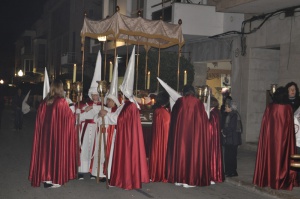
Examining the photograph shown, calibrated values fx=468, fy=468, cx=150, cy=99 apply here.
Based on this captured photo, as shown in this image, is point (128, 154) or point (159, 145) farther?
point (159, 145)

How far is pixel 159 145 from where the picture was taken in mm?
9578

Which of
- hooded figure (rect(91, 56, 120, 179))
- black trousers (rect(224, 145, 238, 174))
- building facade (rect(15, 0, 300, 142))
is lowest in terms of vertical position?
black trousers (rect(224, 145, 238, 174))

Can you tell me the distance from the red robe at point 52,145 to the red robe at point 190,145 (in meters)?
2.05

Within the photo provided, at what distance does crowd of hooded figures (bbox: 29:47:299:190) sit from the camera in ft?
27.8

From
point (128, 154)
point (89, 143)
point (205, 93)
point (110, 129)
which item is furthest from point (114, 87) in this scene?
point (205, 93)

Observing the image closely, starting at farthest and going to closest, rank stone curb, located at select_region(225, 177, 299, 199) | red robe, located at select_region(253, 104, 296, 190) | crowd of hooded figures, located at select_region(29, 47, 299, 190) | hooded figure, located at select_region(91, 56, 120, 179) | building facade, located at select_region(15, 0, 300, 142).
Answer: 1. building facade, located at select_region(15, 0, 300, 142)
2. hooded figure, located at select_region(91, 56, 120, 179)
3. red robe, located at select_region(253, 104, 296, 190)
4. crowd of hooded figures, located at select_region(29, 47, 299, 190)
5. stone curb, located at select_region(225, 177, 299, 199)

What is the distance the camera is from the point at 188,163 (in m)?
8.83

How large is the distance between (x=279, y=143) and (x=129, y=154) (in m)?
2.76

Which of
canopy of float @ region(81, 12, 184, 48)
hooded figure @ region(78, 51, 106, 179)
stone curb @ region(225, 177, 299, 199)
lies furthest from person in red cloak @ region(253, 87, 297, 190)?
canopy of float @ region(81, 12, 184, 48)

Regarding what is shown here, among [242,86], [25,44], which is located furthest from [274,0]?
[25,44]

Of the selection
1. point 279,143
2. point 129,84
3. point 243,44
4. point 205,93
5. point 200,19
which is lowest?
point 279,143

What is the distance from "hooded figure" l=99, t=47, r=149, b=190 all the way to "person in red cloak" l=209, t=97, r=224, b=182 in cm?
162

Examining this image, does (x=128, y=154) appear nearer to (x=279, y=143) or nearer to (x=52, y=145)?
(x=52, y=145)

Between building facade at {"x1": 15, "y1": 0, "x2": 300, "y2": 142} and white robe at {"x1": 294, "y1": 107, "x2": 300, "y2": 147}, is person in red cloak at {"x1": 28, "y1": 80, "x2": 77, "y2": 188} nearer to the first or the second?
white robe at {"x1": 294, "y1": 107, "x2": 300, "y2": 147}
